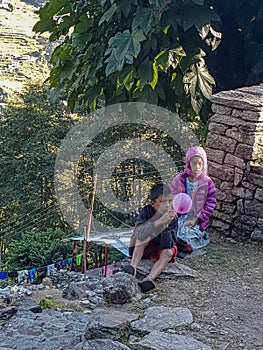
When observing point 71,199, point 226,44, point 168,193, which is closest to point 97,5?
point 226,44

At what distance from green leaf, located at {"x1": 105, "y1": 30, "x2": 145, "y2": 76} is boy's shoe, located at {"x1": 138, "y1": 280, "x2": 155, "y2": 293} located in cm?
154

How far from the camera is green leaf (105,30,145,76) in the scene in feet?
13.5

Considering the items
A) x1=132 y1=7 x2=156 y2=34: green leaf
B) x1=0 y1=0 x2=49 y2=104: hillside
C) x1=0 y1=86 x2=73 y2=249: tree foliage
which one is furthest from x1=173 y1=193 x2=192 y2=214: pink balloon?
x1=0 y1=0 x2=49 y2=104: hillside

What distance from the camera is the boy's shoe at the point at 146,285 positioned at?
337 cm

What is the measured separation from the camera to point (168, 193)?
3.89m

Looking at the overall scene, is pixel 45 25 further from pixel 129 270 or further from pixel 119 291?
pixel 119 291

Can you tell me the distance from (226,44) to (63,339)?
3820 millimetres

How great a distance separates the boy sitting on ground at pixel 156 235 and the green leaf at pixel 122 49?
958 mm

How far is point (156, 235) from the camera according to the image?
370cm

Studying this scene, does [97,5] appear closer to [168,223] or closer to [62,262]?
[168,223]

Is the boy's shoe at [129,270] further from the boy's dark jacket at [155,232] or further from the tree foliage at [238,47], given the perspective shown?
the tree foliage at [238,47]

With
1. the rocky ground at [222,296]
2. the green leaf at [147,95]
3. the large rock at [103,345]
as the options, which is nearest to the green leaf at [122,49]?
the green leaf at [147,95]

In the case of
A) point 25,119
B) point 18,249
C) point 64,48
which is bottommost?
point 18,249

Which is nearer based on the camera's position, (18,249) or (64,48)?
(64,48)
